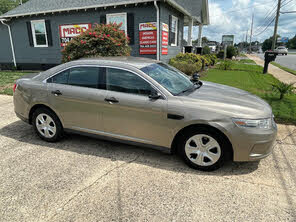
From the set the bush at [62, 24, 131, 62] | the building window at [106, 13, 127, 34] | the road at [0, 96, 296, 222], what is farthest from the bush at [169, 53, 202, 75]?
the road at [0, 96, 296, 222]

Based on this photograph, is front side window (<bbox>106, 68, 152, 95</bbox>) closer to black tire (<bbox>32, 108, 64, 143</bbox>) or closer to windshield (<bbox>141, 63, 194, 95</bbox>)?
windshield (<bbox>141, 63, 194, 95</bbox>)

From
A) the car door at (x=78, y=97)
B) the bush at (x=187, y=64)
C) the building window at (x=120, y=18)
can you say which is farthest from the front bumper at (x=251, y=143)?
the building window at (x=120, y=18)

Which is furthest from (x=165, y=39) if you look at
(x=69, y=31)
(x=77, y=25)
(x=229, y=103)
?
(x=229, y=103)

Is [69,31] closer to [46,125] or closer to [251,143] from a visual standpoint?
[46,125]

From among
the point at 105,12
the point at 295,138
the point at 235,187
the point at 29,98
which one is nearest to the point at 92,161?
the point at 29,98

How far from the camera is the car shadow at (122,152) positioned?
3.36 metres

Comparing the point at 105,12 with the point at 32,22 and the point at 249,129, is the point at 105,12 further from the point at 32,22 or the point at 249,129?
the point at 249,129

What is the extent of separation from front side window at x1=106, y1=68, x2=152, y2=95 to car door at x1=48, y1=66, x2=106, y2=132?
187 mm

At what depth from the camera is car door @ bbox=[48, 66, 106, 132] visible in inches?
145

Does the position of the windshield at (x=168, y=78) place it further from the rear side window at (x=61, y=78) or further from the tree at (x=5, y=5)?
the tree at (x=5, y=5)

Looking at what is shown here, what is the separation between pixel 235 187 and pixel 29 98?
385 cm

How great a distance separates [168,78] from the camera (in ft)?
12.5

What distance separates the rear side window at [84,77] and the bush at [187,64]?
315 inches

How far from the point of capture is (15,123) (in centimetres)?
534
